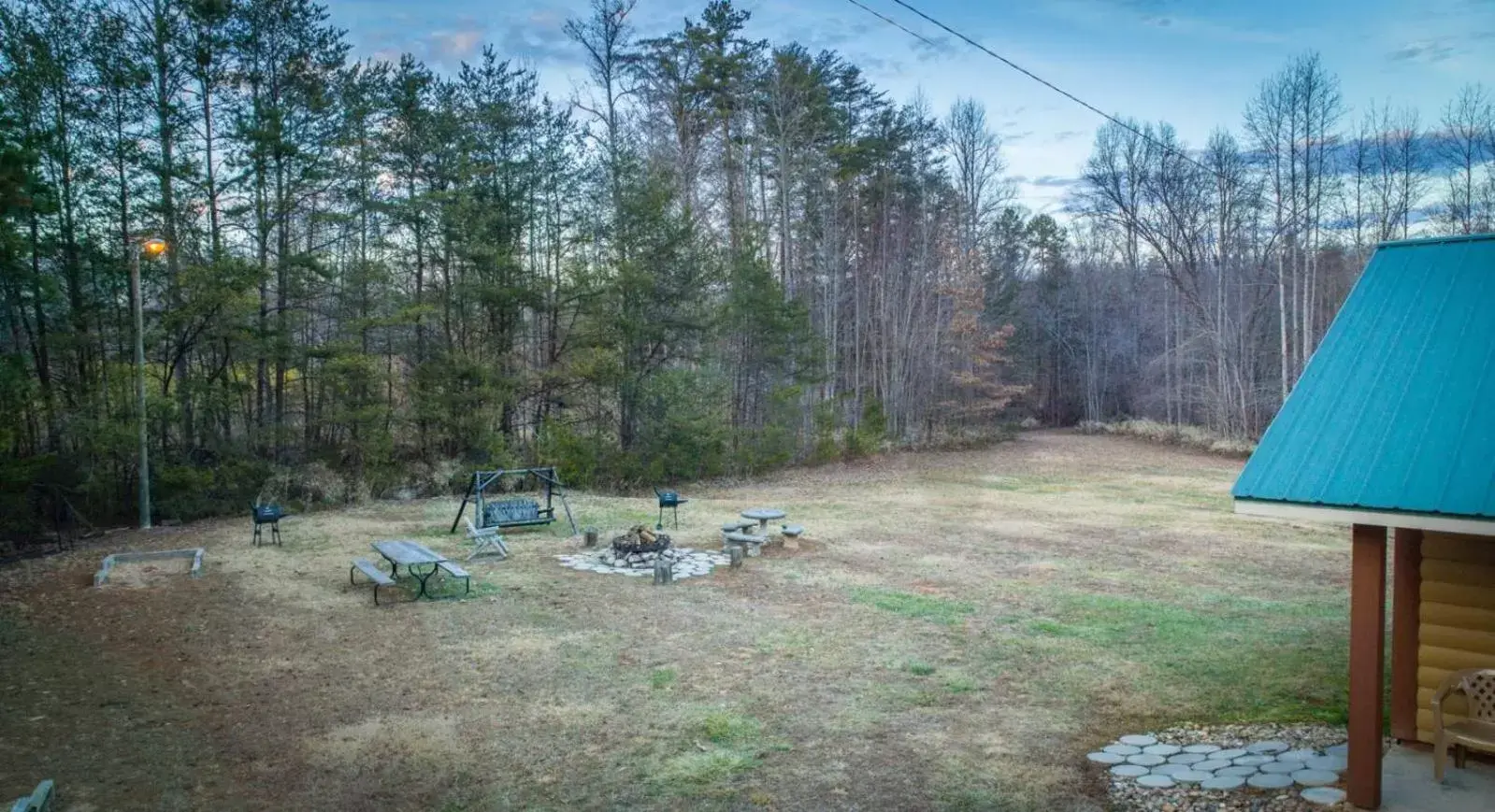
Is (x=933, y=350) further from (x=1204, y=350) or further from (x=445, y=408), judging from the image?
(x=445, y=408)

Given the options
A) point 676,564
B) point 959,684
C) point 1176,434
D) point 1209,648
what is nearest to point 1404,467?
point 959,684

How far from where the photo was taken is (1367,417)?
418 cm

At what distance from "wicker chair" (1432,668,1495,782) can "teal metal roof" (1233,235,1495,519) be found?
119 centimetres

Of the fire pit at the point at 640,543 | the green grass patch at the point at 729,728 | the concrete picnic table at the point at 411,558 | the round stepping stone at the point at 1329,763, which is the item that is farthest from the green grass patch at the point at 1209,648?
the concrete picnic table at the point at 411,558

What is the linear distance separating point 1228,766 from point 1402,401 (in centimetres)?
216

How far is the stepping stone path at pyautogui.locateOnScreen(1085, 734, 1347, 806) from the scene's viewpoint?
13.5 ft

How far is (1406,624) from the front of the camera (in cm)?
468

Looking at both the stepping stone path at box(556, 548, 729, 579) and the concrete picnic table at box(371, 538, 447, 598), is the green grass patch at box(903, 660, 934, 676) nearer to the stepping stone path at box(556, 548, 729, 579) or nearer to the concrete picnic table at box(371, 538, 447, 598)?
the stepping stone path at box(556, 548, 729, 579)

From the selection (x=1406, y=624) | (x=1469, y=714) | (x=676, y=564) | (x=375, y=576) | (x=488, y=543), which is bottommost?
(x=676, y=564)

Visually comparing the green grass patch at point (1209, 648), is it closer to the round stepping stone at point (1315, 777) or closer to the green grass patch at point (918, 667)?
the green grass patch at point (918, 667)

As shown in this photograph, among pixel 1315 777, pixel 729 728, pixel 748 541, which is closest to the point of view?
pixel 1315 777

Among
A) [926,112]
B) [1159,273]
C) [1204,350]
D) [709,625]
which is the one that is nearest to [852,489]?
[709,625]

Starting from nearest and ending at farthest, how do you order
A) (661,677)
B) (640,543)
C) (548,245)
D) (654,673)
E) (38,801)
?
(38,801) → (661,677) → (654,673) → (640,543) → (548,245)

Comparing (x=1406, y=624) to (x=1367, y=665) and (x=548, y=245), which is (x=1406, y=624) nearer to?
(x=1367, y=665)
